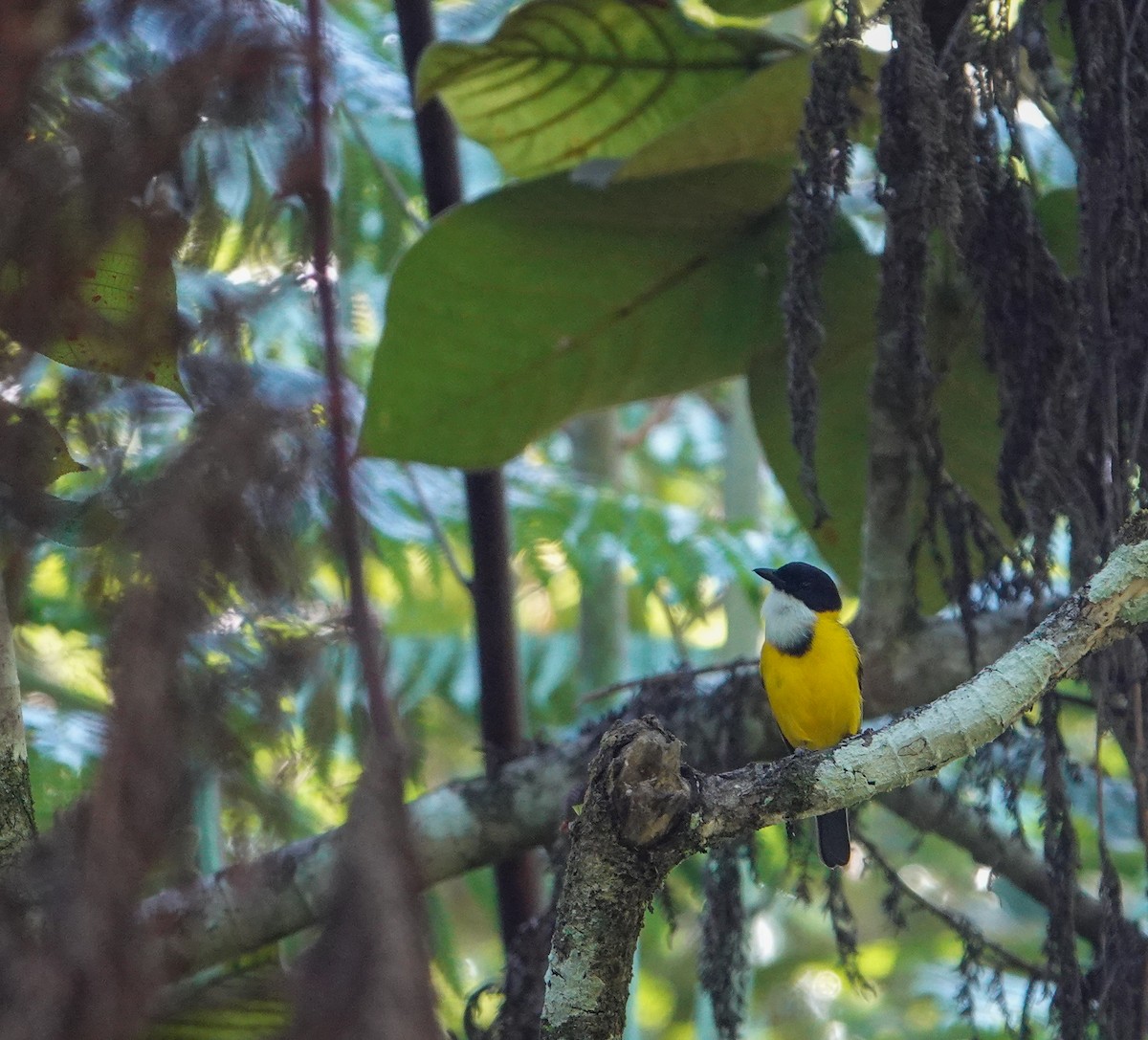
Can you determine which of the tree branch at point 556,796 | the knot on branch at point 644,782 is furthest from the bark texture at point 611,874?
the tree branch at point 556,796

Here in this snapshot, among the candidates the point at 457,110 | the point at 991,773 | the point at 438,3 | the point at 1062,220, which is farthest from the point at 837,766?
the point at 438,3

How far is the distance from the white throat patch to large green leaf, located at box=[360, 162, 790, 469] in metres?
0.96

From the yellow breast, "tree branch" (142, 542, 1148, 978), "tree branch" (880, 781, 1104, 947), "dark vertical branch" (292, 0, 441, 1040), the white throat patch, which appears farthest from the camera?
the white throat patch

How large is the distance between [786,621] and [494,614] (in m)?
1.30

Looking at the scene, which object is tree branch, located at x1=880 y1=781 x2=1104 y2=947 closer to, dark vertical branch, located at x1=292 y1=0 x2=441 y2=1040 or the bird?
the bird

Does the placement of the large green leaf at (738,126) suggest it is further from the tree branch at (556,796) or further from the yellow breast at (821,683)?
the yellow breast at (821,683)

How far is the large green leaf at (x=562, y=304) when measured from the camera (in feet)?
9.61

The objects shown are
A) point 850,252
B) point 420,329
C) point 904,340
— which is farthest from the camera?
point 850,252

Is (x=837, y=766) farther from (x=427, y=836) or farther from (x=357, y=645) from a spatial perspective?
(x=427, y=836)

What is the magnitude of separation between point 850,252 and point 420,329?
1.10 metres

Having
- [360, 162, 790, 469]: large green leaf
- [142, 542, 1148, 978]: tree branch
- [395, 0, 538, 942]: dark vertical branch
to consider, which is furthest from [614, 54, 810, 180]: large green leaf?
[142, 542, 1148, 978]: tree branch

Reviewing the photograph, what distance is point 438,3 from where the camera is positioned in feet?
19.0

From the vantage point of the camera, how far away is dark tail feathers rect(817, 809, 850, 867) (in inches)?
136

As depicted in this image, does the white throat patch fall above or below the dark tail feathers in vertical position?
above
